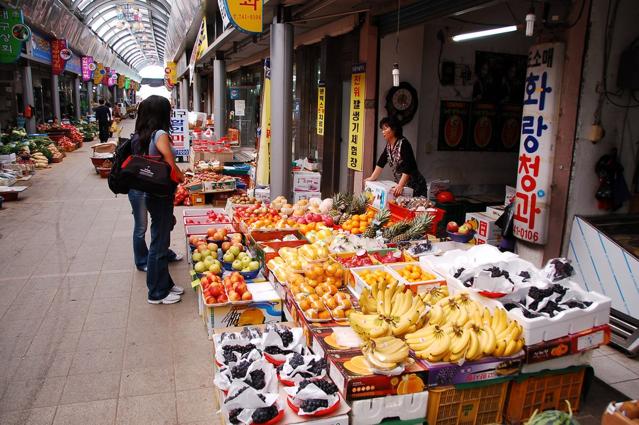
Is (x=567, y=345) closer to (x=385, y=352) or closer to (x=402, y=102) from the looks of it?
(x=385, y=352)

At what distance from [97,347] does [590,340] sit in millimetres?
3956

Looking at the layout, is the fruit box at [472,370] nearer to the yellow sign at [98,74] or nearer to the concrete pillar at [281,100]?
the concrete pillar at [281,100]

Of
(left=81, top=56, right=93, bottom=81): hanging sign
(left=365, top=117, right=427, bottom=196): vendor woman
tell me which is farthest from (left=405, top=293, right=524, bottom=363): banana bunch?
(left=81, top=56, right=93, bottom=81): hanging sign

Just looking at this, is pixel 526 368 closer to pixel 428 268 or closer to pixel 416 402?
pixel 416 402

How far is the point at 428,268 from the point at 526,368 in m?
1.25

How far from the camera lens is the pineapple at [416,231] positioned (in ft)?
Result: 16.9

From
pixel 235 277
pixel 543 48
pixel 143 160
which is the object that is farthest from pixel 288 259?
pixel 543 48

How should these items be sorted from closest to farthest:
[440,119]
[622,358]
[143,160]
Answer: [622,358]
[143,160]
[440,119]

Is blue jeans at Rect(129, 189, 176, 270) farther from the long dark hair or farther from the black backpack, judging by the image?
the long dark hair

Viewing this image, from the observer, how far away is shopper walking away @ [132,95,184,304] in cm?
470

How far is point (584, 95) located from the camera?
4.71 metres

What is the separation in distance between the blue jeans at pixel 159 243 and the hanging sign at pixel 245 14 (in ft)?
12.1

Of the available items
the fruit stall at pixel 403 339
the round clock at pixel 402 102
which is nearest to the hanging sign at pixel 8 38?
the round clock at pixel 402 102

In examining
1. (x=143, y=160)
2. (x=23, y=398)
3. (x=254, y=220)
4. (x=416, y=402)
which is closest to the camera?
(x=416, y=402)
